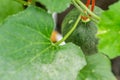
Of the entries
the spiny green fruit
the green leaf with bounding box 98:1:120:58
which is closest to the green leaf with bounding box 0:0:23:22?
the spiny green fruit

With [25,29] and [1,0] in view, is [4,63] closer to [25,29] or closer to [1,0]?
[25,29]

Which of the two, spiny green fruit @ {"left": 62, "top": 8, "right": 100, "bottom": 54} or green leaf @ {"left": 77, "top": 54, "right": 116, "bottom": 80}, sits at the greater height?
spiny green fruit @ {"left": 62, "top": 8, "right": 100, "bottom": 54}

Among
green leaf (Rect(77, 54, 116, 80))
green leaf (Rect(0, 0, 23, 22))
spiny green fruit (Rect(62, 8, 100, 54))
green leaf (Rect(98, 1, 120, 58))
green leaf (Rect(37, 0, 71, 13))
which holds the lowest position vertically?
green leaf (Rect(77, 54, 116, 80))

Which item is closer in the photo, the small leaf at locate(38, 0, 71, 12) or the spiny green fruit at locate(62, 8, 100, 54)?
the small leaf at locate(38, 0, 71, 12)

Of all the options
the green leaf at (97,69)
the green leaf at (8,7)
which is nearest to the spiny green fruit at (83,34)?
the green leaf at (97,69)

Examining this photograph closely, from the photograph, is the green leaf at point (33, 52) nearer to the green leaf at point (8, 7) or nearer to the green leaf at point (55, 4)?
the green leaf at point (55, 4)

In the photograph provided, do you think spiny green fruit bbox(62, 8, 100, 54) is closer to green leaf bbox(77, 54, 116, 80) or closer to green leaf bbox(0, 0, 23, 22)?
green leaf bbox(77, 54, 116, 80)

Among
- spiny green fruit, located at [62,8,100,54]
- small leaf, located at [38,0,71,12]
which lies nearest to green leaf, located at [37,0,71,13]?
small leaf, located at [38,0,71,12]
